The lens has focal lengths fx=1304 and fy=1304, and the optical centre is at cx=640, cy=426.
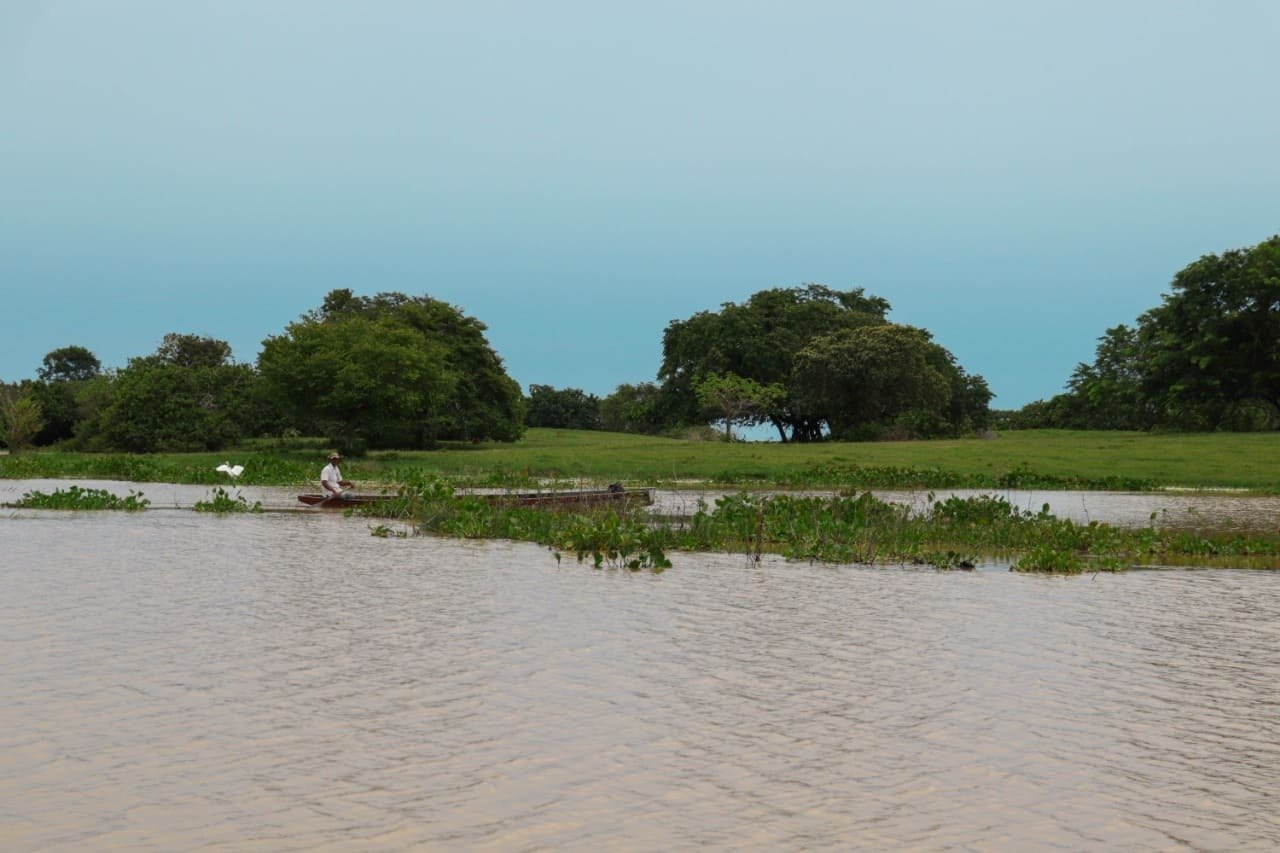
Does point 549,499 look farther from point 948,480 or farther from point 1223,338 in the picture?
point 1223,338

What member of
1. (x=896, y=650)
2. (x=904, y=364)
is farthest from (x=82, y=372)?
(x=896, y=650)

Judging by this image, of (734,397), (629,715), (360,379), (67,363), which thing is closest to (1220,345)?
(734,397)

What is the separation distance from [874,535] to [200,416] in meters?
62.8

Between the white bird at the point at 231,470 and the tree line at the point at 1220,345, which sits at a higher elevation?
the tree line at the point at 1220,345

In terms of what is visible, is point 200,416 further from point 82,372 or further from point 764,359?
point 82,372

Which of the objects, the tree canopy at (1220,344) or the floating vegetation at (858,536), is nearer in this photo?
the floating vegetation at (858,536)

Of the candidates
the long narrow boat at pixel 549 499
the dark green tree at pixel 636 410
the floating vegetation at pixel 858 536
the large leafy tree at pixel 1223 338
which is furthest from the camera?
the dark green tree at pixel 636 410

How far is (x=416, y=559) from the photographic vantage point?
76.7 feet

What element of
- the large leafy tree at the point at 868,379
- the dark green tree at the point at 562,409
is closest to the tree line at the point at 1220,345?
the large leafy tree at the point at 868,379

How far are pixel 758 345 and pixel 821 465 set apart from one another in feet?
144

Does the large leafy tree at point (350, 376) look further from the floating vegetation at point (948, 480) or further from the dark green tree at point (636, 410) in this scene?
the dark green tree at point (636, 410)

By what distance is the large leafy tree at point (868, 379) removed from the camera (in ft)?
272

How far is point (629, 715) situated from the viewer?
36.6ft

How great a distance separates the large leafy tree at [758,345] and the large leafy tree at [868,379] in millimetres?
4339
